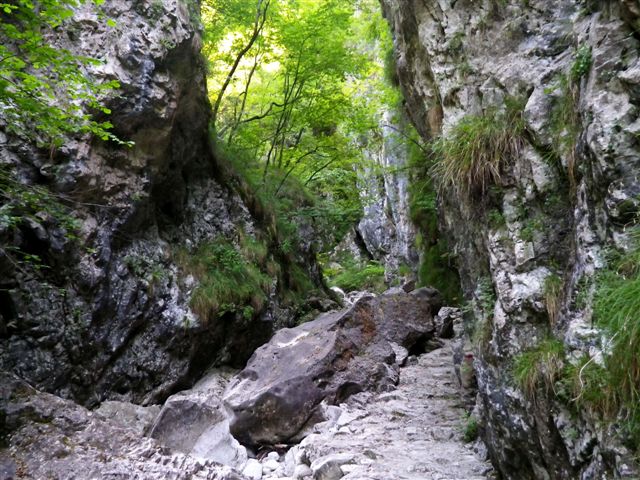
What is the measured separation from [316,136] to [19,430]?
13.6 meters

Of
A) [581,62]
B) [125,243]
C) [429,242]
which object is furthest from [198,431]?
[429,242]

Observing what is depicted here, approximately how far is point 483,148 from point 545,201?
2.99ft

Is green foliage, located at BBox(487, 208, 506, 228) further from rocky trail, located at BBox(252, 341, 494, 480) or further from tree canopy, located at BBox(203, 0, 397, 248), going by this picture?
tree canopy, located at BBox(203, 0, 397, 248)

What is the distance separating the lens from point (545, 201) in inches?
171

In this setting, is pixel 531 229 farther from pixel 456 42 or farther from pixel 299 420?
pixel 299 420

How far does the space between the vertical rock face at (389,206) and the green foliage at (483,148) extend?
24.0 ft

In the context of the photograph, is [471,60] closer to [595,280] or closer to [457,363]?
[595,280]

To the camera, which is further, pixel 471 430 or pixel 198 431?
pixel 198 431

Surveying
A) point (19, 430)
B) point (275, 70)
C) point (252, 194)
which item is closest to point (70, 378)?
point (19, 430)

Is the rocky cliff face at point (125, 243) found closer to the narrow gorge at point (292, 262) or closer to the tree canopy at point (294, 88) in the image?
the narrow gorge at point (292, 262)

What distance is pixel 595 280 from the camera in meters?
3.34

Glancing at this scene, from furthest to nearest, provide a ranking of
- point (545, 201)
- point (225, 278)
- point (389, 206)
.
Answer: point (389, 206) < point (225, 278) < point (545, 201)

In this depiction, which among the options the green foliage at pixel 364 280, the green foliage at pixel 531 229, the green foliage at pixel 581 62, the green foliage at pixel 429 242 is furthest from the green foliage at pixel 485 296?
the green foliage at pixel 364 280

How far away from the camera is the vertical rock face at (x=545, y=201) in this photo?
331 centimetres
